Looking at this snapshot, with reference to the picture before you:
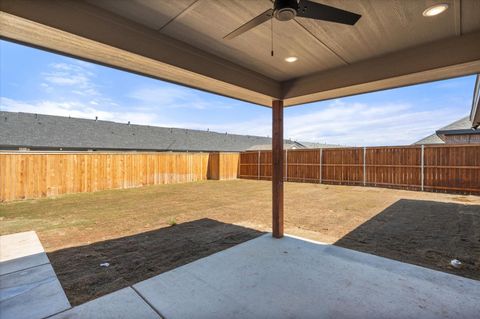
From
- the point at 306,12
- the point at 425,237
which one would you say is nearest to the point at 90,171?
the point at 306,12

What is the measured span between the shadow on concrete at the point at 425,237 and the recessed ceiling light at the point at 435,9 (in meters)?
2.80

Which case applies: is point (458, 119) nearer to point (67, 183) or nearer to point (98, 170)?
point (98, 170)

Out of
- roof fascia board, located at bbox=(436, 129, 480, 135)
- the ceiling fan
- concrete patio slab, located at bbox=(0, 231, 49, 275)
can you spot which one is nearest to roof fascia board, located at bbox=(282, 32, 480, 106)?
the ceiling fan

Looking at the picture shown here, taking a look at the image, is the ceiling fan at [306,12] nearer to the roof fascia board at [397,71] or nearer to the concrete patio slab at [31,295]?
the roof fascia board at [397,71]

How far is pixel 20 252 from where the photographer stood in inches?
133

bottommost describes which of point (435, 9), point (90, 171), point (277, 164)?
Result: point (90, 171)

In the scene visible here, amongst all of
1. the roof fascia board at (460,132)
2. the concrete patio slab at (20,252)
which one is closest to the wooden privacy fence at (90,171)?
the concrete patio slab at (20,252)

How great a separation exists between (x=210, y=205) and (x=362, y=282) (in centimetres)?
525

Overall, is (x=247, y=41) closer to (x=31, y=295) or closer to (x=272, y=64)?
(x=272, y=64)

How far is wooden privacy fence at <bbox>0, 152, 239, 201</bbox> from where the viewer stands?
812 centimetres

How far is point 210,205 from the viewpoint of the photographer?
7.20m

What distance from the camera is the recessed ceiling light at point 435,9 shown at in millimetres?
1835

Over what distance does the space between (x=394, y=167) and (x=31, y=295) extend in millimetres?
12188

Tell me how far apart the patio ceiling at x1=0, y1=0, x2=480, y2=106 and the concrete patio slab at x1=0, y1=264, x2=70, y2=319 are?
2.22m
